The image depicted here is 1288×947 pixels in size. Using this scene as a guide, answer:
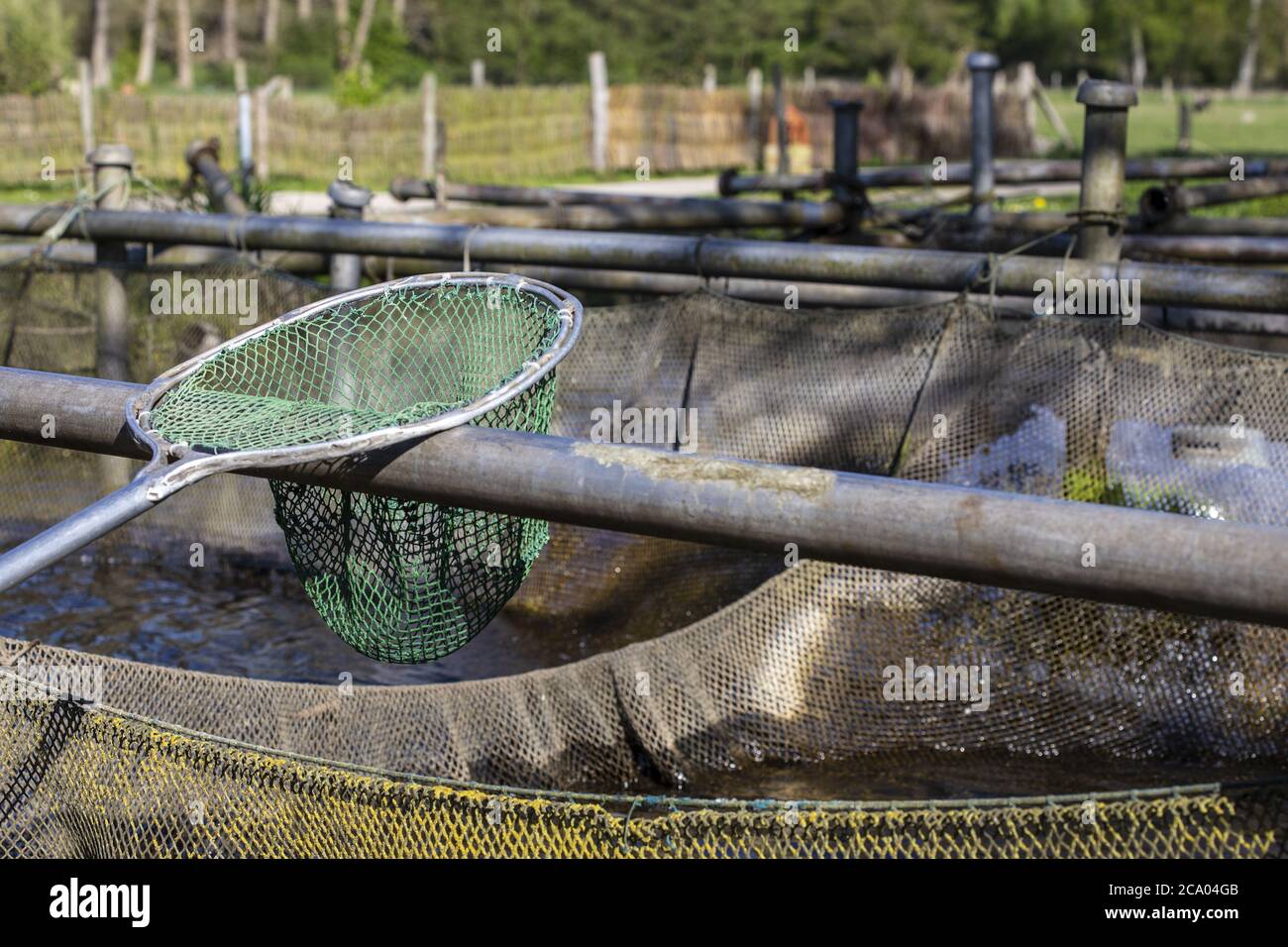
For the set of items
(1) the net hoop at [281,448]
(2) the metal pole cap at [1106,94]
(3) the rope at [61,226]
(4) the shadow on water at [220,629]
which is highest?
(2) the metal pole cap at [1106,94]

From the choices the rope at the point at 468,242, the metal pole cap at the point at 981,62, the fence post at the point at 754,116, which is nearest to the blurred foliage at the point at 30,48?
the fence post at the point at 754,116

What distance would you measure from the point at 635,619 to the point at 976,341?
52.3 inches

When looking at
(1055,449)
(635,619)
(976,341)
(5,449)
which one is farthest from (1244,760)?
(5,449)

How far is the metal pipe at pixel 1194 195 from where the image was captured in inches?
296

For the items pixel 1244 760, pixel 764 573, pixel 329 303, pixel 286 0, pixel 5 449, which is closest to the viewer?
pixel 329 303

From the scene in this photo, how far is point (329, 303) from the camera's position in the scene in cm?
258

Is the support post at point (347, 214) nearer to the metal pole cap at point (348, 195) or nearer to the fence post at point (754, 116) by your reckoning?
the metal pole cap at point (348, 195)

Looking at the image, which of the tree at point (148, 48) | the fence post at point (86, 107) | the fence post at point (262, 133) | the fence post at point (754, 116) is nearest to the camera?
the fence post at point (86, 107)

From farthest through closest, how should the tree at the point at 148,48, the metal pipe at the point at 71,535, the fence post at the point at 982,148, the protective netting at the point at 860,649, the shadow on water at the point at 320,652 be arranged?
the tree at the point at 148,48 < the fence post at the point at 982,148 < the shadow on water at the point at 320,652 < the protective netting at the point at 860,649 < the metal pipe at the point at 71,535

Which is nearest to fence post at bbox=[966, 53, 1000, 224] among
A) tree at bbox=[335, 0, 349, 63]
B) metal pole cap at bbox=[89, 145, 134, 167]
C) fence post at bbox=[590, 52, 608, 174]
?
metal pole cap at bbox=[89, 145, 134, 167]

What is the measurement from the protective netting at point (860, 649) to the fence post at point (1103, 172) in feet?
3.17
